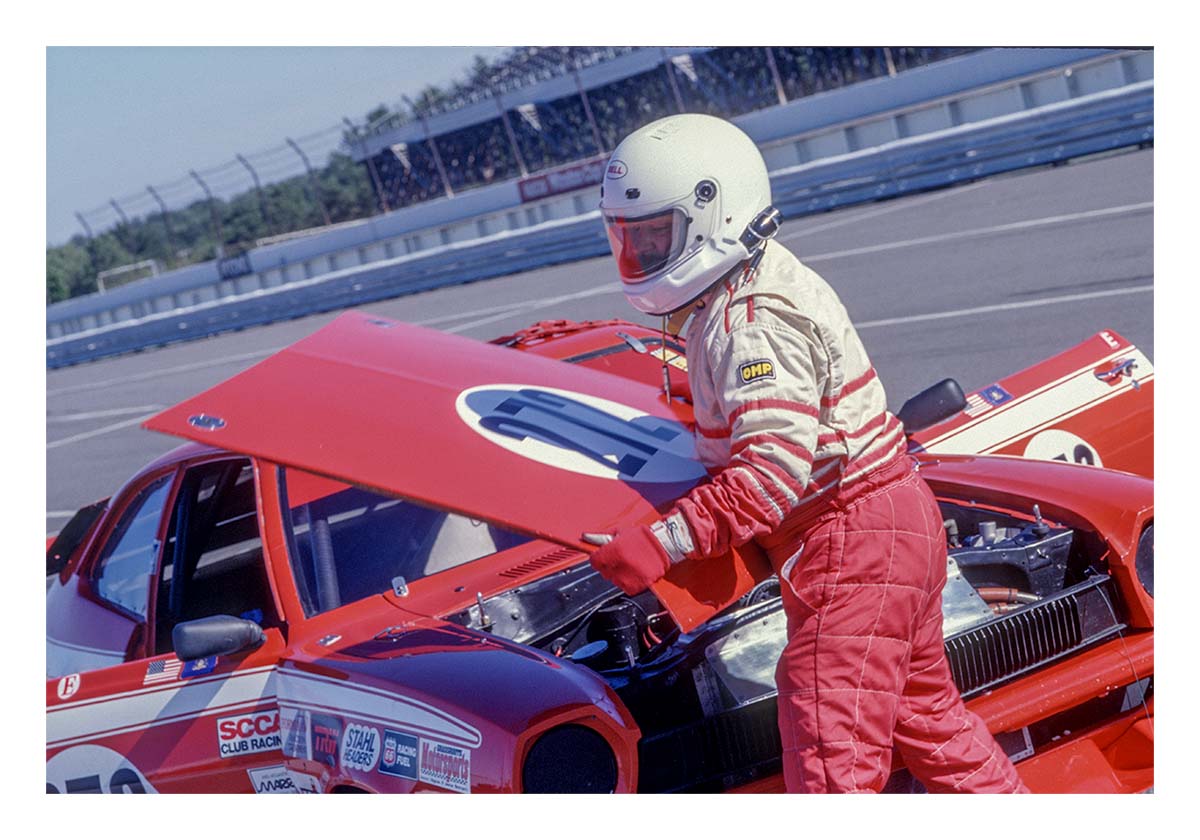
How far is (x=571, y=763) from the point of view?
3057 mm

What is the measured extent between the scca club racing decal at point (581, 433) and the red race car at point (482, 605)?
0.01 m

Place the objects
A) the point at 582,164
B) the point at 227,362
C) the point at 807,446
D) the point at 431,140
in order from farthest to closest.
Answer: the point at 582,164, the point at 227,362, the point at 431,140, the point at 807,446

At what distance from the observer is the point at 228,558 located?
13.3ft

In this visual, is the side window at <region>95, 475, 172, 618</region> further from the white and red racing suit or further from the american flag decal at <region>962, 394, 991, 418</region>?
the american flag decal at <region>962, 394, 991, 418</region>

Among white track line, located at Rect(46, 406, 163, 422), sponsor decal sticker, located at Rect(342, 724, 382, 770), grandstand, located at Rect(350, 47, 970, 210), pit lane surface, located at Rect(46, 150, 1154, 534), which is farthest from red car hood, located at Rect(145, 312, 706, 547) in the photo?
white track line, located at Rect(46, 406, 163, 422)

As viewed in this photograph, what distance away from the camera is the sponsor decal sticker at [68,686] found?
151 inches

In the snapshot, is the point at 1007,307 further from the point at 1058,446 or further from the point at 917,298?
the point at 1058,446

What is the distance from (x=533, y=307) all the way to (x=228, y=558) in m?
10.9

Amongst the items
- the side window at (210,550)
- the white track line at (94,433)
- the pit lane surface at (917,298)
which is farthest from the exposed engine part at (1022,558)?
the white track line at (94,433)

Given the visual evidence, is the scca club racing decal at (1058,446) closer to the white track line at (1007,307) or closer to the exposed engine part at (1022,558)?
the exposed engine part at (1022,558)

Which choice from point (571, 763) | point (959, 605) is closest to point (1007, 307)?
point (959, 605)

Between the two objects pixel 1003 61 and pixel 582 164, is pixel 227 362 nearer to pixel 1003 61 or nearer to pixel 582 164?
pixel 582 164

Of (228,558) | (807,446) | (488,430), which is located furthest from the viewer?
(228,558)
